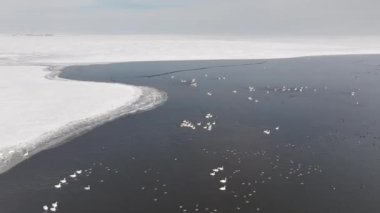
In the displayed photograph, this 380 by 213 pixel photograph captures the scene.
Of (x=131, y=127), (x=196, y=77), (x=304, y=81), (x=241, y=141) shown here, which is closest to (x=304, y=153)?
(x=241, y=141)

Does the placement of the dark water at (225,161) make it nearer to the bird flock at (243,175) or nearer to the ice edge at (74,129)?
the bird flock at (243,175)

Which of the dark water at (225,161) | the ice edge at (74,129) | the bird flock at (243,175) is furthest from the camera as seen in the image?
the ice edge at (74,129)

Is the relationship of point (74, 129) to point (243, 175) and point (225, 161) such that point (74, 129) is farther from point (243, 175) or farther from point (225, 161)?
point (243, 175)

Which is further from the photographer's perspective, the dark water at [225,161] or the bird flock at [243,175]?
the bird flock at [243,175]

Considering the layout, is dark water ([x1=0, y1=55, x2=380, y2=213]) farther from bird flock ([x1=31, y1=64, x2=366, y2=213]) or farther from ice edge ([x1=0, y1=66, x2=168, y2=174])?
ice edge ([x1=0, y1=66, x2=168, y2=174])

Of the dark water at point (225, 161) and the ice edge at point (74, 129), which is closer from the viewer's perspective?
the dark water at point (225, 161)

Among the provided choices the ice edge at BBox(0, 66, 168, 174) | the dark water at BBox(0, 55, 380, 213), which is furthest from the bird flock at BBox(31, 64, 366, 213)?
the ice edge at BBox(0, 66, 168, 174)

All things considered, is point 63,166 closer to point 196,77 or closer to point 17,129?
point 17,129

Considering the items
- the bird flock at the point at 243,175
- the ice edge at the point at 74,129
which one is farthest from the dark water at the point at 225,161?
the ice edge at the point at 74,129

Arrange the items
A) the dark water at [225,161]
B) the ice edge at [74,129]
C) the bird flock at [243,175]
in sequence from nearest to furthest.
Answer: the dark water at [225,161], the bird flock at [243,175], the ice edge at [74,129]
